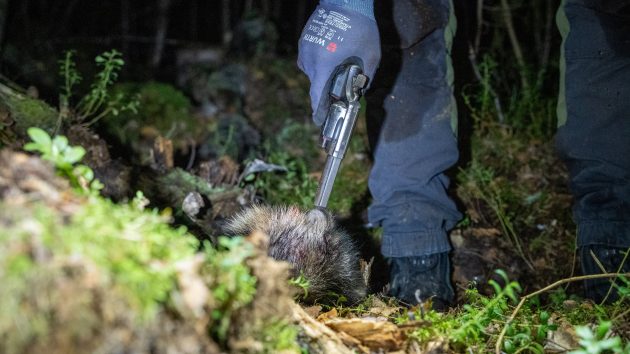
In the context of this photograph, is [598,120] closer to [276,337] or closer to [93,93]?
[276,337]

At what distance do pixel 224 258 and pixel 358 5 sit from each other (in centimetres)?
164

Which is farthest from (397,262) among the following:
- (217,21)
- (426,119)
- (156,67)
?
(217,21)

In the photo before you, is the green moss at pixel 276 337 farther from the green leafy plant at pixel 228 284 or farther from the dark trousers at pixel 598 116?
the dark trousers at pixel 598 116

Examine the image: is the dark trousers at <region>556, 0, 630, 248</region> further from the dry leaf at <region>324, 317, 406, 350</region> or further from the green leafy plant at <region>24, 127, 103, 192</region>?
the green leafy plant at <region>24, 127, 103, 192</region>

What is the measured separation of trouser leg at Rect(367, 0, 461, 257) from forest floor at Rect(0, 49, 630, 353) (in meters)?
0.33

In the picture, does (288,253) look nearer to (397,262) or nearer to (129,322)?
(129,322)

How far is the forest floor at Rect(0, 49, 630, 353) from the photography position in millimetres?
744

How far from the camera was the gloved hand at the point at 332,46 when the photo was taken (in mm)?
2146

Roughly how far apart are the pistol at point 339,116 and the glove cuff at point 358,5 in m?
0.28

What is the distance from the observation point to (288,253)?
5.46 feet

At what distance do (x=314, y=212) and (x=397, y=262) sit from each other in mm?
947

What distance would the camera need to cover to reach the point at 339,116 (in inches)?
84.8

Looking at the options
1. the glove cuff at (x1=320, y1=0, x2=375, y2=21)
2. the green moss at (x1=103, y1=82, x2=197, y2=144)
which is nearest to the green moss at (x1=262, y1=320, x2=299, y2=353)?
the glove cuff at (x1=320, y1=0, x2=375, y2=21)

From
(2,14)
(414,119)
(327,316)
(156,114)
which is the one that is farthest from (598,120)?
(2,14)
